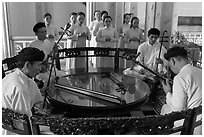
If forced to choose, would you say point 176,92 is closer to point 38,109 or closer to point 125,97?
point 125,97

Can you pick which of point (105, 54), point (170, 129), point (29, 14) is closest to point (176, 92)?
point (170, 129)

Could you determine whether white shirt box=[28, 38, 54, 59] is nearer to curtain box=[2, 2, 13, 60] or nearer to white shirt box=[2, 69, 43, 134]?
white shirt box=[2, 69, 43, 134]

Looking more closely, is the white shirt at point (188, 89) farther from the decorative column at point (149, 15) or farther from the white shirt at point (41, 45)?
the decorative column at point (149, 15)

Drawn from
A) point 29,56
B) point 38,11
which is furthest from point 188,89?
point 38,11

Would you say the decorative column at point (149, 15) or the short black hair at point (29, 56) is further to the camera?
the decorative column at point (149, 15)

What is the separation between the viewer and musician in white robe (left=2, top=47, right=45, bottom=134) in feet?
5.69

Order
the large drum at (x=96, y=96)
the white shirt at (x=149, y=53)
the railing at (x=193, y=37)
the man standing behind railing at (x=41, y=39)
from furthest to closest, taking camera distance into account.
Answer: the railing at (x=193, y=37) → the white shirt at (x=149, y=53) → the man standing behind railing at (x=41, y=39) → the large drum at (x=96, y=96)

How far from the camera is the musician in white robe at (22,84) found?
1735 millimetres

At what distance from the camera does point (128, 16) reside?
5.36m

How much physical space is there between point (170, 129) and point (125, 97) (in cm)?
111

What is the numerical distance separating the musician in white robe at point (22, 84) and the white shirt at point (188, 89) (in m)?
1.15

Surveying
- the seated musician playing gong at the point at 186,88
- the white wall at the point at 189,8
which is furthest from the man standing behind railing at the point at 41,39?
the white wall at the point at 189,8

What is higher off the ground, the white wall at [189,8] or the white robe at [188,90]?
the white wall at [189,8]

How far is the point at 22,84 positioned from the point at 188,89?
132cm
